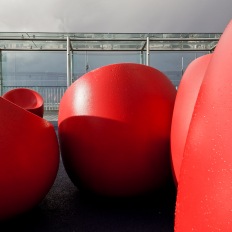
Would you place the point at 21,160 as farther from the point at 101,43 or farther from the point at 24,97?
the point at 101,43

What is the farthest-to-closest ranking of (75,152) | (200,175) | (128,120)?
(75,152) → (128,120) → (200,175)

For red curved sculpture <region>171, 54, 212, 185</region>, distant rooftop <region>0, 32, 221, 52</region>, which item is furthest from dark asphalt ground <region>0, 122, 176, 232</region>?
distant rooftop <region>0, 32, 221, 52</region>

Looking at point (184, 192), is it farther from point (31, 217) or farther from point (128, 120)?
point (31, 217)

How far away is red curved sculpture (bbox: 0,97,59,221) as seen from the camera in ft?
4.57

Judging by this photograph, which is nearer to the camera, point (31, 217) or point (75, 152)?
point (31, 217)

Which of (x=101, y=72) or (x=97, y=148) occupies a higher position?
(x=101, y=72)

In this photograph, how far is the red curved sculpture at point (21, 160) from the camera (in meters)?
1.39

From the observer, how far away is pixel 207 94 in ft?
2.51

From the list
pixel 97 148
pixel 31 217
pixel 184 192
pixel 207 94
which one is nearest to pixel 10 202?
pixel 31 217

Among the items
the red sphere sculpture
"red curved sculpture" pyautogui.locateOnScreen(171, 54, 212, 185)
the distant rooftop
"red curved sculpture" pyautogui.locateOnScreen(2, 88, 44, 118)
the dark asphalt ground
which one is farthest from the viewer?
the distant rooftop

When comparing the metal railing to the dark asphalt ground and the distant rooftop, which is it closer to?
the distant rooftop

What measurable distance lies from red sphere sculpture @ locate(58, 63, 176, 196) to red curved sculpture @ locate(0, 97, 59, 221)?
0.79 ft

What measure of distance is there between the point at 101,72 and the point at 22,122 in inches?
22.7

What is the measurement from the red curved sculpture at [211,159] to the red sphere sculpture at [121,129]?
866 millimetres
